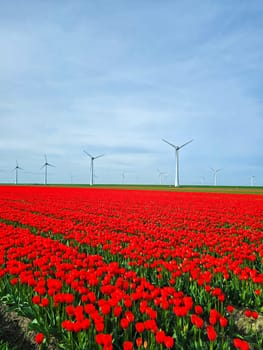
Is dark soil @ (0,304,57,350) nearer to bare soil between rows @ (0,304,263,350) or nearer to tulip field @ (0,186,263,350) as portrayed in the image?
bare soil between rows @ (0,304,263,350)

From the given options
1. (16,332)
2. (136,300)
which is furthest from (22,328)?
(136,300)

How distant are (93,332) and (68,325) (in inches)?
19.6

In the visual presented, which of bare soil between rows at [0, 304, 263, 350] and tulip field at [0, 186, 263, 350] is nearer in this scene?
tulip field at [0, 186, 263, 350]

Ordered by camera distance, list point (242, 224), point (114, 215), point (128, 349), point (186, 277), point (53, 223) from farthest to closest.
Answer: point (114, 215) → point (242, 224) → point (53, 223) → point (186, 277) → point (128, 349)

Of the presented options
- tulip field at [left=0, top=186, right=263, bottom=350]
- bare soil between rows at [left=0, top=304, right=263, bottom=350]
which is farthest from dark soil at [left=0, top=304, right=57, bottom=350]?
tulip field at [left=0, top=186, right=263, bottom=350]

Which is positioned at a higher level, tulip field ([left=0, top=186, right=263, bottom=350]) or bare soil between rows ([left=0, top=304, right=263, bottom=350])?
tulip field ([left=0, top=186, right=263, bottom=350])

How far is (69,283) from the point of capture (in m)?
5.54

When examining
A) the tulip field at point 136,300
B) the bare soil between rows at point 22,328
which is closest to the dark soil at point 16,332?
the bare soil between rows at point 22,328

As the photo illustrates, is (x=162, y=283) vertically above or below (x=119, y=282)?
below

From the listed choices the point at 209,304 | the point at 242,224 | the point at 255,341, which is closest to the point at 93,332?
the point at 209,304

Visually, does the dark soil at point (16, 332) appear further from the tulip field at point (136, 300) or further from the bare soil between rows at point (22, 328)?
the tulip field at point (136, 300)

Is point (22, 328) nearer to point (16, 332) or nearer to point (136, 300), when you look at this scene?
point (16, 332)

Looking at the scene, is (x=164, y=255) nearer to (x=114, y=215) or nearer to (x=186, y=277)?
(x=186, y=277)

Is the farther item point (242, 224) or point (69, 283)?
point (242, 224)
